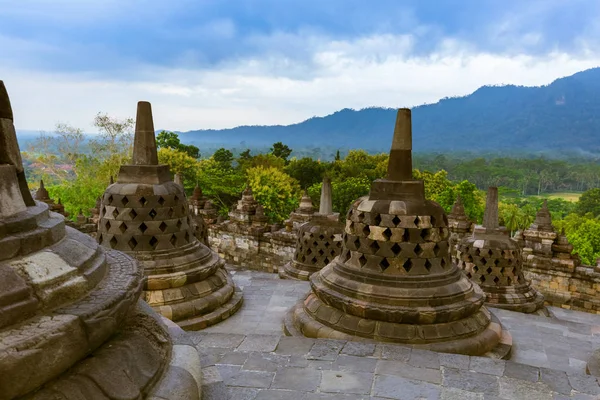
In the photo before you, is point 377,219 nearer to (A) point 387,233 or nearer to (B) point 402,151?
A: (A) point 387,233

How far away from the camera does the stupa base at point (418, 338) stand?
5.33 meters

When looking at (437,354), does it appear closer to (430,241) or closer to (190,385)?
(430,241)

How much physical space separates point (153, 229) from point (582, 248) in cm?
3098

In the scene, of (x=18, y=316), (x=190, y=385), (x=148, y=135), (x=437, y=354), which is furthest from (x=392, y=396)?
(x=148, y=135)

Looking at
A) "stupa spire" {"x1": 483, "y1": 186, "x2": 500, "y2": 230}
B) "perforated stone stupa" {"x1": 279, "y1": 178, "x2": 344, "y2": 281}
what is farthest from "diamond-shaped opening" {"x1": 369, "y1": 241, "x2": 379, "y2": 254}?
"stupa spire" {"x1": 483, "y1": 186, "x2": 500, "y2": 230}

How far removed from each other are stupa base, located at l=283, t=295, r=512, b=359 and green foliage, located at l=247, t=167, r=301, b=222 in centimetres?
2851

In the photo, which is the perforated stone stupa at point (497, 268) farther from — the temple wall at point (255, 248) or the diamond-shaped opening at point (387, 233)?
the temple wall at point (255, 248)

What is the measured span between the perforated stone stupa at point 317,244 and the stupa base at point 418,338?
421 cm

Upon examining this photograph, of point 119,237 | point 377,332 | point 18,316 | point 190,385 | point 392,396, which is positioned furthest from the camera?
point 119,237

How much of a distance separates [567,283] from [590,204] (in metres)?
42.9

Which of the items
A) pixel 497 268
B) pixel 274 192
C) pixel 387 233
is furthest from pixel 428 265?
pixel 274 192

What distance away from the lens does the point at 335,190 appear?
36031 mm

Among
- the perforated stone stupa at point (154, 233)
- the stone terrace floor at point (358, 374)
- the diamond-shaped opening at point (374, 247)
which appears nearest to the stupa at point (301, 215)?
the perforated stone stupa at point (154, 233)

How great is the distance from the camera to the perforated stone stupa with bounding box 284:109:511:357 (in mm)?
5430
